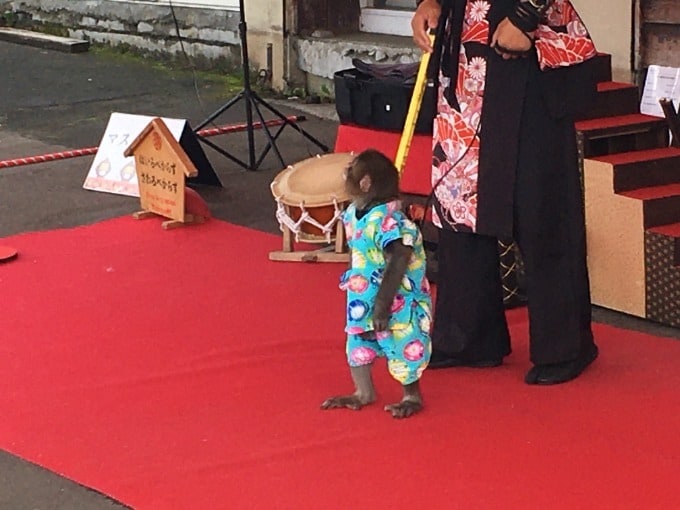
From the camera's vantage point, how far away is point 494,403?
392 centimetres

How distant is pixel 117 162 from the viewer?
6.86 m

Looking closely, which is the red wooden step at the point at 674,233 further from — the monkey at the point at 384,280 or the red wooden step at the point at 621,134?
the monkey at the point at 384,280

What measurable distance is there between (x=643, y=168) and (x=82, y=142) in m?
4.23

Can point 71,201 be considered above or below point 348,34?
below

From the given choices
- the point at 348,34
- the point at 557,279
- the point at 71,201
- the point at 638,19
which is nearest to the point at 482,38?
the point at 557,279

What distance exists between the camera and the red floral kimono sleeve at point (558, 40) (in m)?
3.79

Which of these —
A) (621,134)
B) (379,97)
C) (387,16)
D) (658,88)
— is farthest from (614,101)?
(387,16)

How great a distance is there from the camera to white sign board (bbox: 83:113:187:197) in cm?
675

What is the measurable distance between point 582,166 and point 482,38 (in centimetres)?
115

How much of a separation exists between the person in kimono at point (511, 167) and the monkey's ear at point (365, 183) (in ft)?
1.53

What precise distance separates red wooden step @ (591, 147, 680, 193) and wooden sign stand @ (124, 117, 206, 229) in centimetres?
201

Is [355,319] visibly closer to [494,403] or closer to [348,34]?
[494,403]

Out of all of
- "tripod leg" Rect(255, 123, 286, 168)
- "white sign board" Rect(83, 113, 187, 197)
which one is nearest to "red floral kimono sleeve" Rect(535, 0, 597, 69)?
"white sign board" Rect(83, 113, 187, 197)

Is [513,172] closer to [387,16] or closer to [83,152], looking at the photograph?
[83,152]
